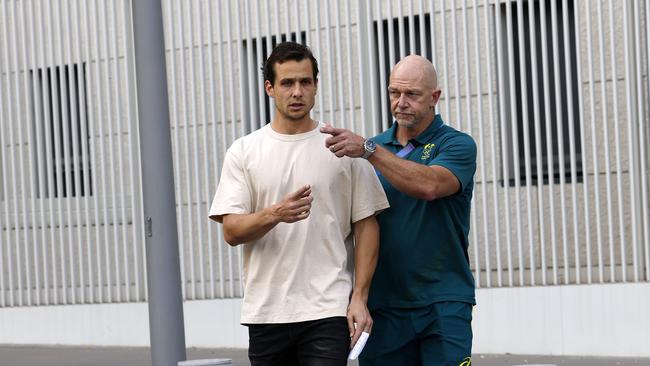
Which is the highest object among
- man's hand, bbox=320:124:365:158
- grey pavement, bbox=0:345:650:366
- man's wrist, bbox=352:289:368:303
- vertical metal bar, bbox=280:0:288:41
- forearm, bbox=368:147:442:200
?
vertical metal bar, bbox=280:0:288:41

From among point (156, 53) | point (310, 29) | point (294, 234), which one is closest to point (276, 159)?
point (294, 234)

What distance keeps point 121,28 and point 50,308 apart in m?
3.14

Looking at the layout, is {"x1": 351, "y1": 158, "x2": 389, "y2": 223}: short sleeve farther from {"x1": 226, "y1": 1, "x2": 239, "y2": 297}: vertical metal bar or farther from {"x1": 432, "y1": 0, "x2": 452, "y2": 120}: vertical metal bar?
{"x1": 226, "y1": 1, "x2": 239, "y2": 297}: vertical metal bar

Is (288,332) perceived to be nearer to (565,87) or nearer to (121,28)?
(565,87)

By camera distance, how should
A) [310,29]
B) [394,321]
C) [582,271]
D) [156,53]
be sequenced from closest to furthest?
1. [394,321]
2. [156,53]
3. [582,271]
4. [310,29]

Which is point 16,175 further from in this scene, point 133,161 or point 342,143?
point 342,143

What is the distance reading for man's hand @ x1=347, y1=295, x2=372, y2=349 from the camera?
494cm

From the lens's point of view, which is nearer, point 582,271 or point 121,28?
point 582,271

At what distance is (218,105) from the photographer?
45.8 feet

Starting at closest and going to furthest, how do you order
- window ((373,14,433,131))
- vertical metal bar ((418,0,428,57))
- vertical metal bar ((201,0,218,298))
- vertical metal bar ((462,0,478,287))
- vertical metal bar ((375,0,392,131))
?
vertical metal bar ((462,0,478,287)) < vertical metal bar ((418,0,428,57)) < window ((373,14,433,131)) < vertical metal bar ((375,0,392,131)) < vertical metal bar ((201,0,218,298))

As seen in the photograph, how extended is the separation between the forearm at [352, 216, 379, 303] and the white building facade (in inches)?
256

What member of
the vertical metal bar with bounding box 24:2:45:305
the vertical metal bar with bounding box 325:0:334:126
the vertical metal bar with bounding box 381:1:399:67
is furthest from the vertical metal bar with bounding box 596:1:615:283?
the vertical metal bar with bounding box 24:2:45:305

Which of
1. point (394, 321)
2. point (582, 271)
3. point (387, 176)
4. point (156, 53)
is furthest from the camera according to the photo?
point (582, 271)

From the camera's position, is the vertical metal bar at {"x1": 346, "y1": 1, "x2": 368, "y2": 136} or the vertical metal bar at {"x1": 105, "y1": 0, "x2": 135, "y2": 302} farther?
the vertical metal bar at {"x1": 105, "y1": 0, "x2": 135, "y2": 302}
